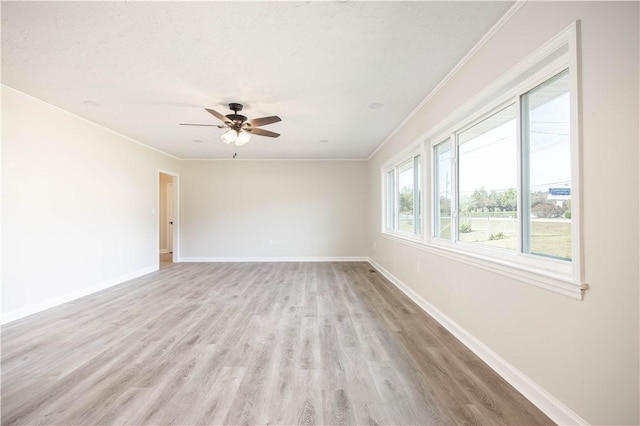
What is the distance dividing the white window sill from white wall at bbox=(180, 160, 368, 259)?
4.07 meters

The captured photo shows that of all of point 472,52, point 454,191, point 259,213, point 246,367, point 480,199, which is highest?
point 472,52

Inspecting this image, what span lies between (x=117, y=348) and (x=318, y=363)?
1772 millimetres

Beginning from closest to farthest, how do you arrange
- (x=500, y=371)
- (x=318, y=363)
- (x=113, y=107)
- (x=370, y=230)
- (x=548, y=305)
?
(x=548, y=305), (x=500, y=371), (x=318, y=363), (x=113, y=107), (x=370, y=230)

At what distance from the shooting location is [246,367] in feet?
6.74

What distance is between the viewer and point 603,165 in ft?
4.16

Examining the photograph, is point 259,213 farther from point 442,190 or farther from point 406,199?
point 442,190

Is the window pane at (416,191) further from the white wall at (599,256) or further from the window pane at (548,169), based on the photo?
the white wall at (599,256)

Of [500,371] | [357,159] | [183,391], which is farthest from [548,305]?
[357,159]

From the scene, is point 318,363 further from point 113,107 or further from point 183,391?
point 113,107

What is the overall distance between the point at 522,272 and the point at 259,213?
5.87m

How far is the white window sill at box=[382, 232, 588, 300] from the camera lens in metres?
1.41

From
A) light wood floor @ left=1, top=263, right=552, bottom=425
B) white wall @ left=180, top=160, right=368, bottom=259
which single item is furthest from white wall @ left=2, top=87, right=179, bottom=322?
white wall @ left=180, top=160, right=368, bottom=259

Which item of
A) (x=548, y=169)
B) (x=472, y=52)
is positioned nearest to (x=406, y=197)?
(x=472, y=52)

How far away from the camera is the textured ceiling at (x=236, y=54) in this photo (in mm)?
1859
